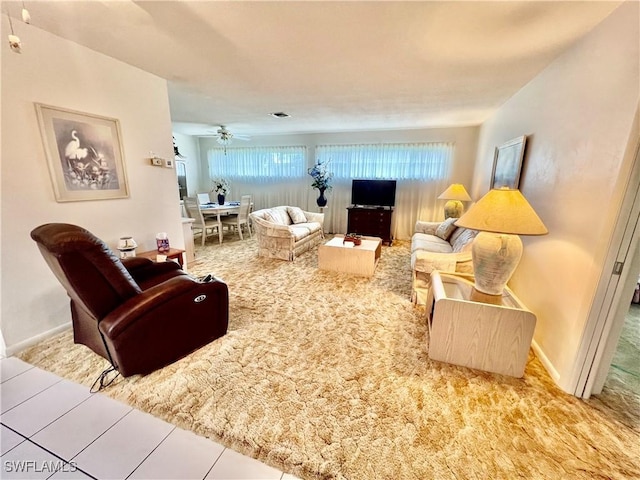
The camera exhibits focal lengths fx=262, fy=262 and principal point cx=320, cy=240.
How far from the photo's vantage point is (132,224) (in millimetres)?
2719

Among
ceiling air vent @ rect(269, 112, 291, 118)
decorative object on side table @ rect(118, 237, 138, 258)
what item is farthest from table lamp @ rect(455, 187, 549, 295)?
ceiling air vent @ rect(269, 112, 291, 118)

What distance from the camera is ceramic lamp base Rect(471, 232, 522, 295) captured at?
175 cm

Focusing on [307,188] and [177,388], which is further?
[307,188]

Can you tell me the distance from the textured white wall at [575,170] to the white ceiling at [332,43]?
0.76ft

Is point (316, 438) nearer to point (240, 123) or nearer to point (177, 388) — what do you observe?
point (177, 388)

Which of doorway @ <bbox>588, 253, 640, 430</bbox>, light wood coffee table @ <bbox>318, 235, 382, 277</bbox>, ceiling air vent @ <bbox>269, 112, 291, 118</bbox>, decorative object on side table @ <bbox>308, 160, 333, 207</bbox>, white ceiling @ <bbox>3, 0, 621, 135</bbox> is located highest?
ceiling air vent @ <bbox>269, 112, 291, 118</bbox>

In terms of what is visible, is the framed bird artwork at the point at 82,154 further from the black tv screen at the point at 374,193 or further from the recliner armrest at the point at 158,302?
the black tv screen at the point at 374,193

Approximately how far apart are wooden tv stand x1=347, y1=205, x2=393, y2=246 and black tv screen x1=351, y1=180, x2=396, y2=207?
14 cm

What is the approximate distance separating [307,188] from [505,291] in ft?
16.2

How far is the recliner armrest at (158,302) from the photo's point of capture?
1521 millimetres

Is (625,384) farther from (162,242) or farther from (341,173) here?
(341,173)

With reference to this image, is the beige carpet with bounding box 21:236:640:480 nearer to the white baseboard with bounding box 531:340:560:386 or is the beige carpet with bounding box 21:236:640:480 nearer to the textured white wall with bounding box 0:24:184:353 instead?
the white baseboard with bounding box 531:340:560:386

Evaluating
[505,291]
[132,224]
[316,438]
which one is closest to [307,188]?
[132,224]

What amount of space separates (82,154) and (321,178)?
4.21 m
